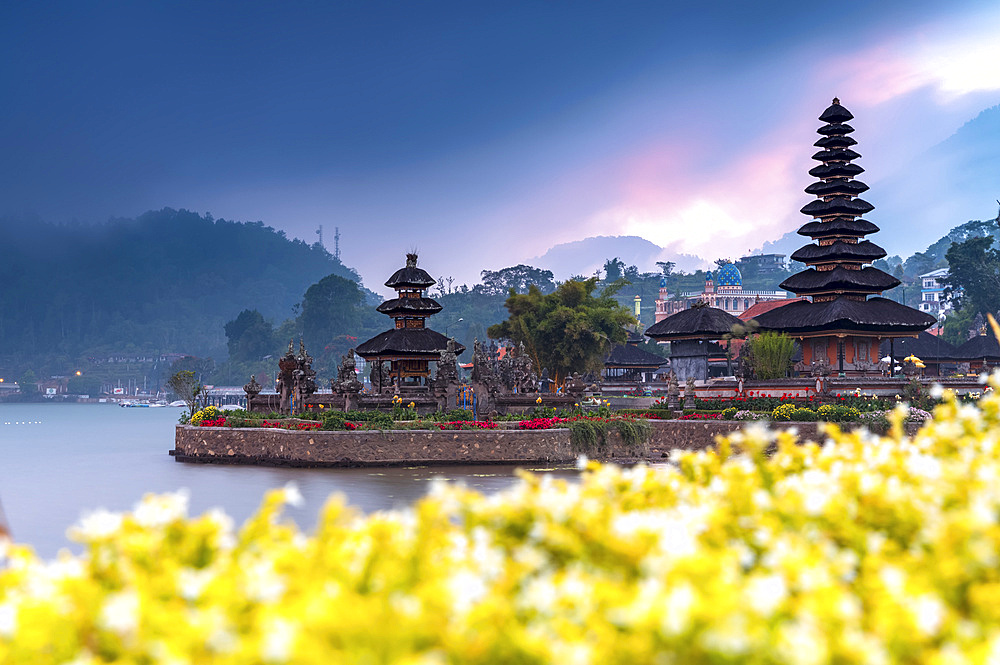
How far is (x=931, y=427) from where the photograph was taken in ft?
26.9

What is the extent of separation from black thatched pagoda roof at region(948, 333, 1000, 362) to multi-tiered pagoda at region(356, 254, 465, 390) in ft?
112

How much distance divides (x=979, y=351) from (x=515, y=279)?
11346 cm

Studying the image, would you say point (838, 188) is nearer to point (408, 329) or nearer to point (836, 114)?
point (836, 114)

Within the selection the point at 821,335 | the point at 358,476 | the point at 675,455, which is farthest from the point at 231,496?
the point at 821,335

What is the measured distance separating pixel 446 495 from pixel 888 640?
2567 mm

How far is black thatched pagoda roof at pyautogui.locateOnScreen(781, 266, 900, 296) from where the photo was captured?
2026 inches

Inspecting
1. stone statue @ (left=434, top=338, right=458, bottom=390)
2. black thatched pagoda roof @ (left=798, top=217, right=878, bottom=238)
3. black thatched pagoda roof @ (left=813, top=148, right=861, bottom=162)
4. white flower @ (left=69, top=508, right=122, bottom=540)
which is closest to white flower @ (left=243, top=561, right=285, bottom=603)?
white flower @ (left=69, top=508, right=122, bottom=540)

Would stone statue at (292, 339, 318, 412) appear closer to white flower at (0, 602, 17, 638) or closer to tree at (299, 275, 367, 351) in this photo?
white flower at (0, 602, 17, 638)

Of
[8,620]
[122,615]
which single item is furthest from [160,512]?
[122,615]

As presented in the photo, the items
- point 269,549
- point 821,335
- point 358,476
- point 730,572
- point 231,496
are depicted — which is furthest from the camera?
point 821,335

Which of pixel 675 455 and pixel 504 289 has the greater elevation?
pixel 504 289

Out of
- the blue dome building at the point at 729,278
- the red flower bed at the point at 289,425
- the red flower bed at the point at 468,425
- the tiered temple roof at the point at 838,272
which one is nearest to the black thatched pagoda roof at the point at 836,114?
the tiered temple roof at the point at 838,272

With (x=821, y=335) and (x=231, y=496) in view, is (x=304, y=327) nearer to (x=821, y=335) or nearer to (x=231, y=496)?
(x=821, y=335)

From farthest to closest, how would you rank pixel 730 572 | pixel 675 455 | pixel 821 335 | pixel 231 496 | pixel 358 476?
pixel 821 335
pixel 358 476
pixel 231 496
pixel 675 455
pixel 730 572
